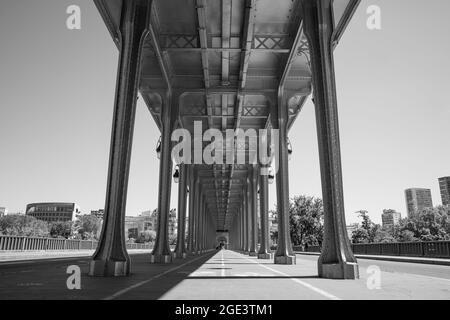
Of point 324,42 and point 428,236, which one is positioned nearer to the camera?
point 324,42

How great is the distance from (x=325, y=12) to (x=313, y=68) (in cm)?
211

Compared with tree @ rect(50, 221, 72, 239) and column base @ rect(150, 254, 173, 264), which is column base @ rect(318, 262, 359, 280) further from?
tree @ rect(50, 221, 72, 239)

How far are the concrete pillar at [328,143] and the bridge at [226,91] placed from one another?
1.3 inches

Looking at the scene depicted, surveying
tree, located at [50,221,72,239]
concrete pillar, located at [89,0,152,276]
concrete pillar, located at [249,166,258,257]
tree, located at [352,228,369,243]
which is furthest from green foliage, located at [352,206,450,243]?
tree, located at [50,221,72,239]

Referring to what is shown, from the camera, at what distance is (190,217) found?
3753 cm

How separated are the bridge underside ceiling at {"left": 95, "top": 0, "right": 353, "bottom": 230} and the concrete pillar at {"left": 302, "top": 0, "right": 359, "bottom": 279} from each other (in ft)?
8.15

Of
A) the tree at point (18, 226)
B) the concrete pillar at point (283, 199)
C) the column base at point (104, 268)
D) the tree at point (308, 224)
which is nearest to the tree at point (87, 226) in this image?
the tree at point (18, 226)

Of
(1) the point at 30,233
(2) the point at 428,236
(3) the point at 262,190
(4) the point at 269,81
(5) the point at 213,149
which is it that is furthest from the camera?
(1) the point at 30,233

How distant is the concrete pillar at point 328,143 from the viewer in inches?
403

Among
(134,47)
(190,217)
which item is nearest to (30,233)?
(190,217)

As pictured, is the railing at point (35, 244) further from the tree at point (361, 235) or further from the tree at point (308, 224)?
the tree at point (361, 235)

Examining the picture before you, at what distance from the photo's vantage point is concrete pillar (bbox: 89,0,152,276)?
1055cm
